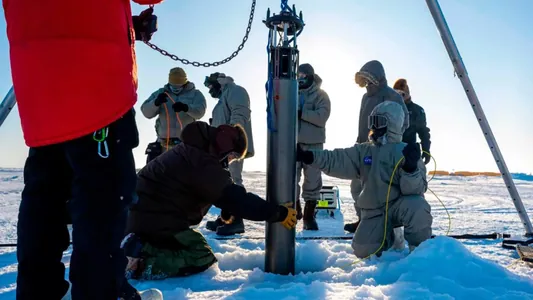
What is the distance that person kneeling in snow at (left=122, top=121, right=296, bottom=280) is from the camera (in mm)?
2311

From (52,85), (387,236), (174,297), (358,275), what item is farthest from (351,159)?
(52,85)

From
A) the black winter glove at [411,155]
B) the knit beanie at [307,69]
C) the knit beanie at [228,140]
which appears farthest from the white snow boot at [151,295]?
the knit beanie at [307,69]

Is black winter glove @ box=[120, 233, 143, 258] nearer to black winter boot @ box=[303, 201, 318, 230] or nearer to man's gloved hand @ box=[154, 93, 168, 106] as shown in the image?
black winter boot @ box=[303, 201, 318, 230]

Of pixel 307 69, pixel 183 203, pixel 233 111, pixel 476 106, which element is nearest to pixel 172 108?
pixel 233 111

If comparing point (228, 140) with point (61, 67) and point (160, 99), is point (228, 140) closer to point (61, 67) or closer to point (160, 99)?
point (61, 67)

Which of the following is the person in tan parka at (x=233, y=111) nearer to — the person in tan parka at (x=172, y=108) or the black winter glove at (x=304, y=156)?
the person in tan parka at (x=172, y=108)

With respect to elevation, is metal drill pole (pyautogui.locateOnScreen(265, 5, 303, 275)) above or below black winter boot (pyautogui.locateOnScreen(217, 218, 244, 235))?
above

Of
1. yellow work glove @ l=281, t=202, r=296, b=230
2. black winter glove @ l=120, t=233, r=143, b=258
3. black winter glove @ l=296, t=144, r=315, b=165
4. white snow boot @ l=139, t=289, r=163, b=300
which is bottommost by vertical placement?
white snow boot @ l=139, t=289, r=163, b=300

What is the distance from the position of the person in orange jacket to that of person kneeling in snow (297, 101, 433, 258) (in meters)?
1.56

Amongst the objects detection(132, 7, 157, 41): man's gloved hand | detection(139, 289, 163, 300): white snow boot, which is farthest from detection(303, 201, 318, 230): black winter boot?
detection(132, 7, 157, 41): man's gloved hand

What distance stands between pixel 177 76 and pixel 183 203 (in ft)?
9.08

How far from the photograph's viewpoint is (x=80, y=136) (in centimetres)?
125

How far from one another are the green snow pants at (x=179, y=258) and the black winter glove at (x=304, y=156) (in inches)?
30.7

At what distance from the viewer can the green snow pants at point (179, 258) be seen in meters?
2.32
